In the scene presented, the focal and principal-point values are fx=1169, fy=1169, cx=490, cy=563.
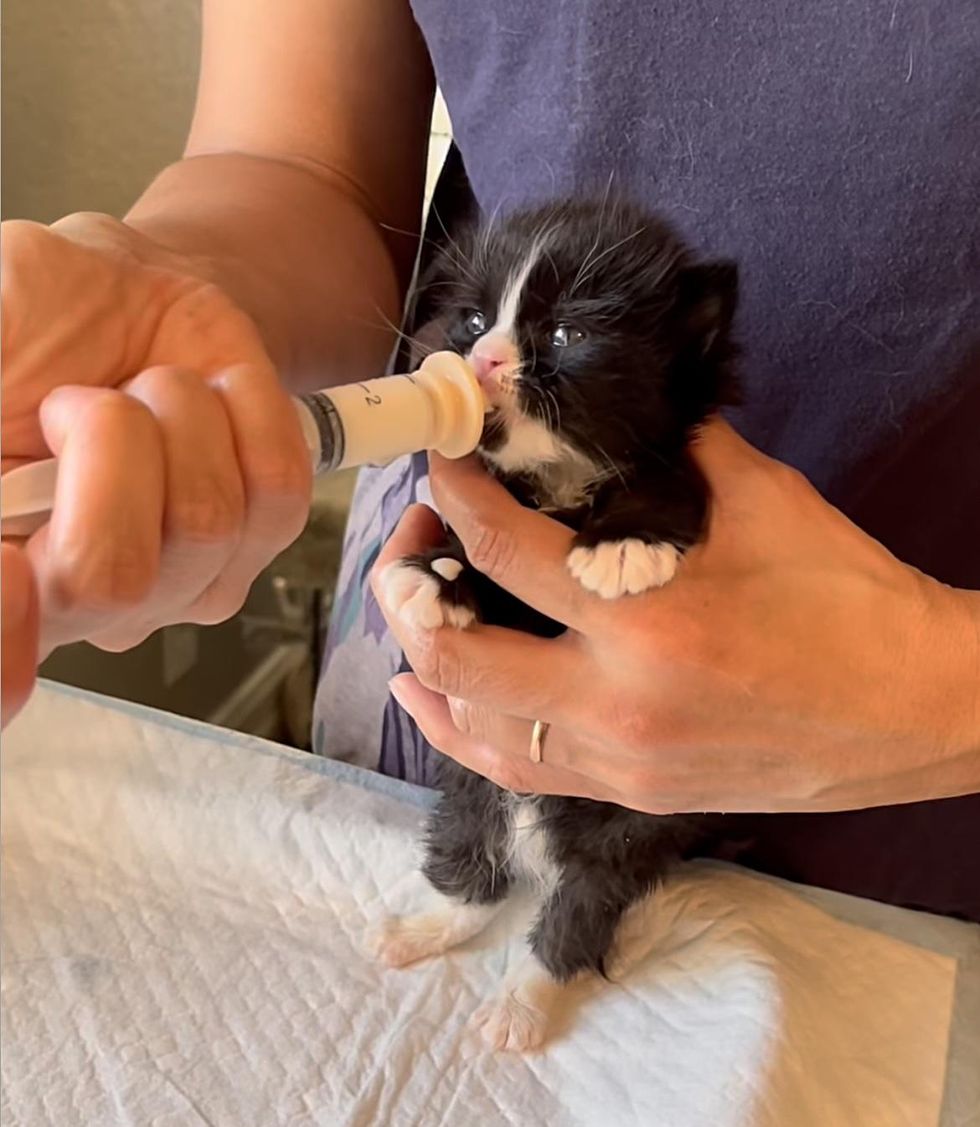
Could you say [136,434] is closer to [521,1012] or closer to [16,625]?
[16,625]

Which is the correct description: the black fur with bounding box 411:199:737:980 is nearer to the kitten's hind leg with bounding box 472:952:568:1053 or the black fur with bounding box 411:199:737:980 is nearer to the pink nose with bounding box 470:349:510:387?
the pink nose with bounding box 470:349:510:387

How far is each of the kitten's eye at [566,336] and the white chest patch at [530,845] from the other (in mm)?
344

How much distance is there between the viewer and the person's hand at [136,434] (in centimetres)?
42

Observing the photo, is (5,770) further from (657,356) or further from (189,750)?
(657,356)

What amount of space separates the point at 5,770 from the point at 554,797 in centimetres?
47

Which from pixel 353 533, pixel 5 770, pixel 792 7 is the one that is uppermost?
pixel 792 7

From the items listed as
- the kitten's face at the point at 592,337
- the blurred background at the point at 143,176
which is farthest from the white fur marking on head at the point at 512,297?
the blurred background at the point at 143,176

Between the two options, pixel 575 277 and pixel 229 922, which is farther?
pixel 229 922

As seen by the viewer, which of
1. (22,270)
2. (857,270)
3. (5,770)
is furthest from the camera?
(5,770)

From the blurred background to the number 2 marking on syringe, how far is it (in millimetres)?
859

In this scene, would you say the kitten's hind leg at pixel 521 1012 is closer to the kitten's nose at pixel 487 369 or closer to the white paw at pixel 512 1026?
the white paw at pixel 512 1026

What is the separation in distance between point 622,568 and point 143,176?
1182 mm

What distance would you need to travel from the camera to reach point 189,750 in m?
1.01

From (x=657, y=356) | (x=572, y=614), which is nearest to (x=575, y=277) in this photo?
(x=657, y=356)
